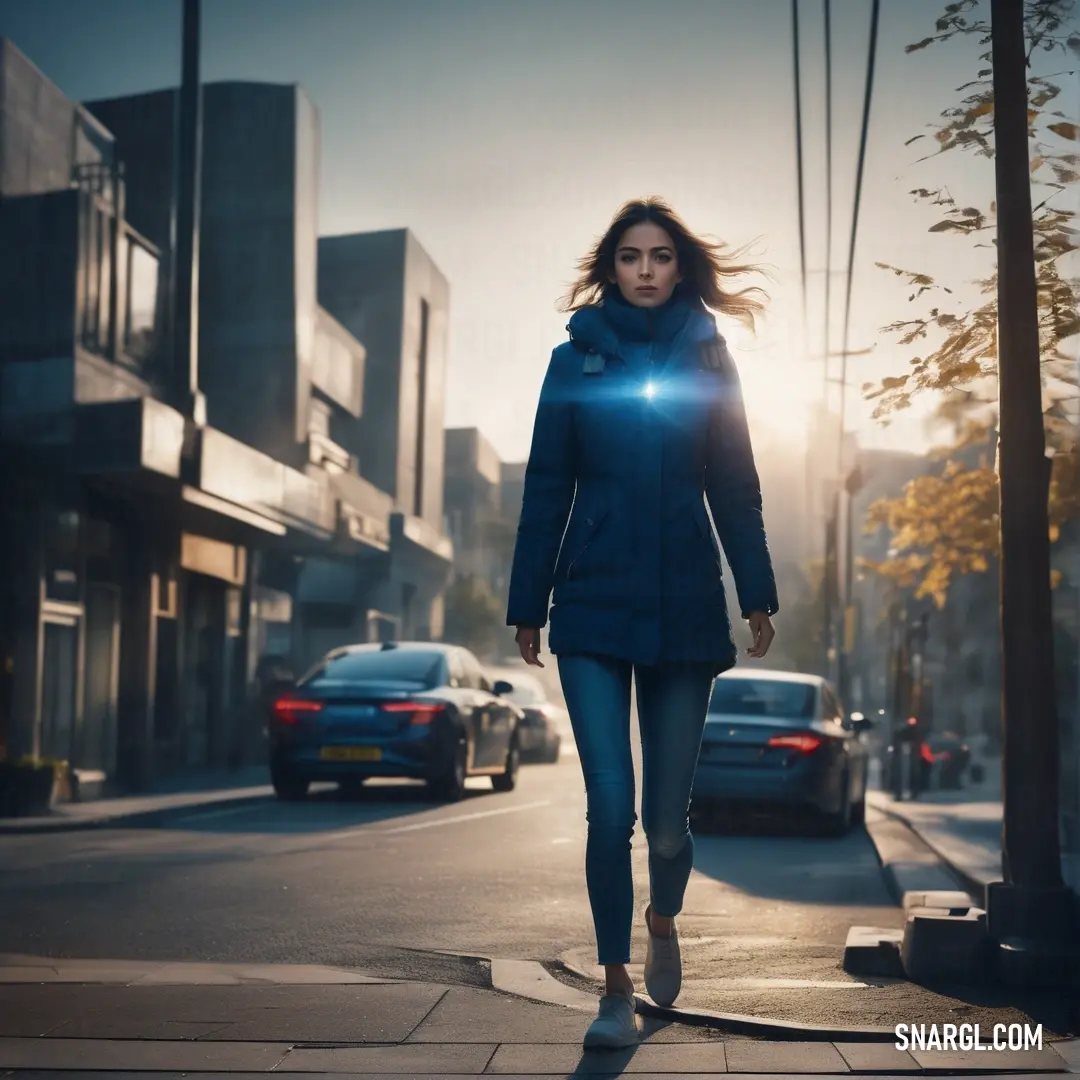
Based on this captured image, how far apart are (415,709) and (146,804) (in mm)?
2917

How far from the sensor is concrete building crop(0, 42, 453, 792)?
1981 cm

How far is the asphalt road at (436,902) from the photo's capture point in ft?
19.7

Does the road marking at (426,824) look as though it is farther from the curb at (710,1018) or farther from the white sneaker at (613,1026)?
the white sneaker at (613,1026)

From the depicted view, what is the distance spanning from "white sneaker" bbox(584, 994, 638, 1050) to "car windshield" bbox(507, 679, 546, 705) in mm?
22277

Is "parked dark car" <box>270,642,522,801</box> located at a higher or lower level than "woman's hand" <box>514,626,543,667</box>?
lower

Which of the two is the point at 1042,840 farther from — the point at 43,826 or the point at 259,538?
the point at 259,538

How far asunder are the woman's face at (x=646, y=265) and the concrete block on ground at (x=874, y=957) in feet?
7.35

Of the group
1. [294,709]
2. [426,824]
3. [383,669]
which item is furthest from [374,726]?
[426,824]

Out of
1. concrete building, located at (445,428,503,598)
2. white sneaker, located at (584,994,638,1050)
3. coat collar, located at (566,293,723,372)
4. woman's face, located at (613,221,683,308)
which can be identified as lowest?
white sneaker, located at (584,994,638,1050)

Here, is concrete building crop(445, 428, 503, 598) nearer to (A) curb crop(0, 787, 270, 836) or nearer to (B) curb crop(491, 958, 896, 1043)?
(A) curb crop(0, 787, 270, 836)

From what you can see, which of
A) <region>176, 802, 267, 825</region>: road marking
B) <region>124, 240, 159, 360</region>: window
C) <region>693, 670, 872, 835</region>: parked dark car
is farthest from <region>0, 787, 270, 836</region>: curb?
<region>124, 240, 159, 360</region>: window

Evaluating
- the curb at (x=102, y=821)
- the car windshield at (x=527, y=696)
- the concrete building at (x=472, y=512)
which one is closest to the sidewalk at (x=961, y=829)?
the curb at (x=102, y=821)

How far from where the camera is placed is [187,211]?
2002cm

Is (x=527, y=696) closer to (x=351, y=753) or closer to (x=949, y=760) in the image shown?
(x=949, y=760)
